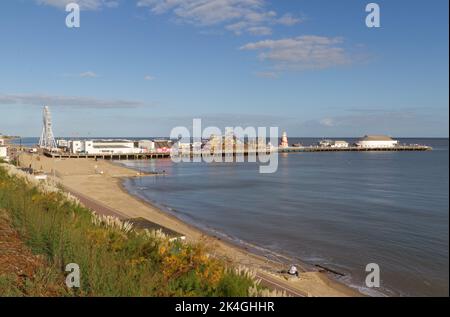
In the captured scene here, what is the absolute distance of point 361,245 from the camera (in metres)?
24.1

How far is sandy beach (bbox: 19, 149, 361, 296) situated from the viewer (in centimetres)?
1526

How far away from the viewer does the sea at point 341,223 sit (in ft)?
63.4

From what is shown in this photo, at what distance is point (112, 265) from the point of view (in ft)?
23.9

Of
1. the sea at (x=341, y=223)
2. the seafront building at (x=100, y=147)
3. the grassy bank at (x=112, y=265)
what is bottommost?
the sea at (x=341, y=223)

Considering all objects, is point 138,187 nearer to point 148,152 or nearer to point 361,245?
point 361,245

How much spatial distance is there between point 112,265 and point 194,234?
731 inches

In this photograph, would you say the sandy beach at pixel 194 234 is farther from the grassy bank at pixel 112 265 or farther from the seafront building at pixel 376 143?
the seafront building at pixel 376 143

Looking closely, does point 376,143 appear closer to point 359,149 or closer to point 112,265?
point 359,149

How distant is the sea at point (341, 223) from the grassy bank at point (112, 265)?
10936 mm

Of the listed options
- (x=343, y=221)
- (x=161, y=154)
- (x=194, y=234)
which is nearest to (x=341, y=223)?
(x=343, y=221)

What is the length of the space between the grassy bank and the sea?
10.9 m

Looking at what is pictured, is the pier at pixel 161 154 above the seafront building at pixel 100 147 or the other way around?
the other way around

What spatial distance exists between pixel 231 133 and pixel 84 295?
151m

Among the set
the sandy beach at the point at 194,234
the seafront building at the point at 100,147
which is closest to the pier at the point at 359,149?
the seafront building at the point at 100,147
